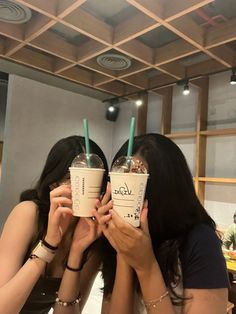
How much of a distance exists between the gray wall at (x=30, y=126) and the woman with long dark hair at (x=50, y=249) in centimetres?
266

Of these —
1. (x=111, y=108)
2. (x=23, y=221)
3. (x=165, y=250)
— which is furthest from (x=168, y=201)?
(x=111, y=108)

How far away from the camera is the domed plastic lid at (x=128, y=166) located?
863mm

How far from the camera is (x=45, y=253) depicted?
873mm

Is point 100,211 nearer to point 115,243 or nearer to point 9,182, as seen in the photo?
point 115,243

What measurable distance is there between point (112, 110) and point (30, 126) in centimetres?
143

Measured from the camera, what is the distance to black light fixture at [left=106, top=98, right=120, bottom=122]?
4906 millimetres

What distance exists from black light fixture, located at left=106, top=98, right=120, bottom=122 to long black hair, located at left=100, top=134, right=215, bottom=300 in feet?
13.2

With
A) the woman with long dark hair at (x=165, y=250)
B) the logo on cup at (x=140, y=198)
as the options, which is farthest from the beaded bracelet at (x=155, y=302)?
the logo on cup at (x=140, y=198)

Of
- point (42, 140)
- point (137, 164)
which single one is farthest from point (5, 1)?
point (137, 164)

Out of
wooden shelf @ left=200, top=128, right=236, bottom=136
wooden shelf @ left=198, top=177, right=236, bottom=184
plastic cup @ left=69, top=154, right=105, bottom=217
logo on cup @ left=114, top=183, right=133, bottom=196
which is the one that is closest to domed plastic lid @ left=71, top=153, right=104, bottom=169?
plastic cup @ left=69, top=154, right=105, bottom=217

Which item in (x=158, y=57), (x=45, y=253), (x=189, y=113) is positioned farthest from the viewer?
(x=189, y=113)

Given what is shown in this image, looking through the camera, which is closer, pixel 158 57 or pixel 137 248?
pixel 137 248

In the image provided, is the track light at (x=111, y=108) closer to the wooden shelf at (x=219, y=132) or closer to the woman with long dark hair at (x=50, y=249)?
the wooden shelf at (x=219, y=132)

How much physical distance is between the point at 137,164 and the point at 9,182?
10.9 feet
